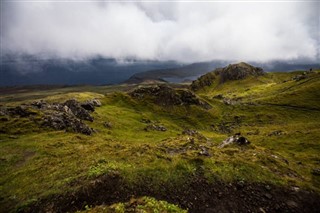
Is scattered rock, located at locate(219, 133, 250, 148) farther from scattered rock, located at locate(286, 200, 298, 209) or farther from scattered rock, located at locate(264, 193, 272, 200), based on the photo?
scattered rock, located at locate(286, 200, 298, 209)

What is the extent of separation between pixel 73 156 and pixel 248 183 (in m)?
26.5

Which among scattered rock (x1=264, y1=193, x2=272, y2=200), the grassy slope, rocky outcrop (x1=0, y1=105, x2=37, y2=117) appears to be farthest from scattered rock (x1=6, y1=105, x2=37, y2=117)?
scattered rock (x1=264, y1=193, x2=272, y2=200)

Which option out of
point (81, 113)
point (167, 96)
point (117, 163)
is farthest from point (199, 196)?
point (167, 96)

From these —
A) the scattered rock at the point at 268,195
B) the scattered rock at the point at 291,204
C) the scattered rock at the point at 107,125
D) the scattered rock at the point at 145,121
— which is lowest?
the scattered rock at the point at 145,121

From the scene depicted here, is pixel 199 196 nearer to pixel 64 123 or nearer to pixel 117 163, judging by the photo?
pixel 117 163

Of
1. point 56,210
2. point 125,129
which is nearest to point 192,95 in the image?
point 125,129

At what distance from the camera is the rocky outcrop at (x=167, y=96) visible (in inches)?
5960

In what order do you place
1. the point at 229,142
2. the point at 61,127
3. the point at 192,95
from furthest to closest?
the point at 192,95
the point at 61,127
the point at 229,142

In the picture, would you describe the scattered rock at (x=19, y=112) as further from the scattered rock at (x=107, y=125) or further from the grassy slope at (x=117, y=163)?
the scattered rock at (x=107, y=125)

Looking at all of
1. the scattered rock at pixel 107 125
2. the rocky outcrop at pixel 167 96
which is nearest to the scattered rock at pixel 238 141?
the scattered rock at pixel 107 125

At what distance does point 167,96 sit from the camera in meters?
154

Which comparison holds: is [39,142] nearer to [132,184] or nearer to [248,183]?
[132,184]

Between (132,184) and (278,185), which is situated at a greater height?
(132,184)

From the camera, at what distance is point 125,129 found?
95.6m
